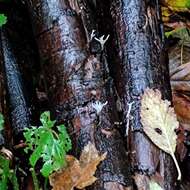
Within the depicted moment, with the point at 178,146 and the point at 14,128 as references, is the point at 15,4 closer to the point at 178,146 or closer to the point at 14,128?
the point at 14,128

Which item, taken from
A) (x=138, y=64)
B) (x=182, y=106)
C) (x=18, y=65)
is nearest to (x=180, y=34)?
(x=182, y=106)

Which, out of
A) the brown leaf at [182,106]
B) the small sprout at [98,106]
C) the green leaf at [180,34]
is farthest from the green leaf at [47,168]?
the green leaf at [180,34]

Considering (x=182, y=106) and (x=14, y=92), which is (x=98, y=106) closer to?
(x=14, y=92)

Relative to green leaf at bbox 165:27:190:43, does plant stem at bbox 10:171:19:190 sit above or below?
below

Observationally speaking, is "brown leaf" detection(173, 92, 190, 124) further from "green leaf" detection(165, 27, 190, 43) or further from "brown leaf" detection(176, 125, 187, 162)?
"green leaf" detection(165, 27, 190, 43)

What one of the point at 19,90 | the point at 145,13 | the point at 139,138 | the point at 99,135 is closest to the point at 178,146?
the point at 139,138

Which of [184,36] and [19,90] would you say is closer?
[19,90]

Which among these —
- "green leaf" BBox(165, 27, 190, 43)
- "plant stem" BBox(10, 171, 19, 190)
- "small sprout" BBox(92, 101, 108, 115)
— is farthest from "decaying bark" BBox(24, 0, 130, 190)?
"green leaf" BBox(165, 27, 190, 43)
